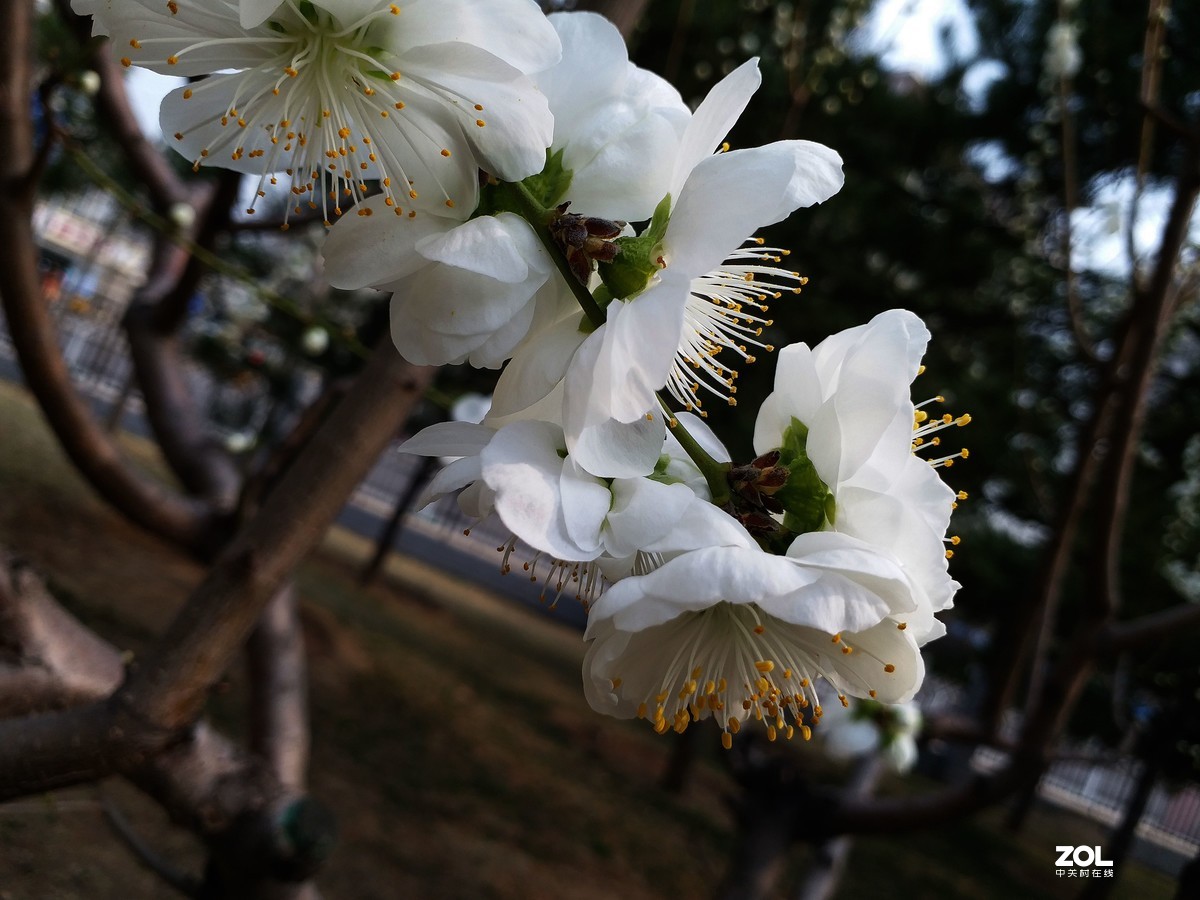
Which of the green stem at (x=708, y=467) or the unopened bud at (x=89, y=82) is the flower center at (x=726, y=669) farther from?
the unopened bud at (x=89, y=82)

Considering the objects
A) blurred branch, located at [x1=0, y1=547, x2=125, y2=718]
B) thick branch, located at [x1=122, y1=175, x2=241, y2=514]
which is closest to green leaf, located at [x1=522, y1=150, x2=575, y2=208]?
blurred branch, located at [x1=0, y1=547, x2=125, y2=718]

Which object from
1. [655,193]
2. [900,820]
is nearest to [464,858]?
[900,820]

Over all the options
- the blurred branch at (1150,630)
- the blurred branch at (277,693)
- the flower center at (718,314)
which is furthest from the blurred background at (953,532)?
the flower center at (718,314)

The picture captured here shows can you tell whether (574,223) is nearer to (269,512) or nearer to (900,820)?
(269,512)

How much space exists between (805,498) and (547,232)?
0.18 meters

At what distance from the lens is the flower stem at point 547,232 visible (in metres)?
0.45

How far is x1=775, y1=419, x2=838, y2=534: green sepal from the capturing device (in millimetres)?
491

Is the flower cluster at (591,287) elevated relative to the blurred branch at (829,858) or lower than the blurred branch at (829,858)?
elevated

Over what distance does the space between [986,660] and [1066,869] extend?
2.63m

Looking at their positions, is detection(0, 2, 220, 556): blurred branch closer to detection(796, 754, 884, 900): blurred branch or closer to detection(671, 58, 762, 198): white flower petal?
detection(671, 58, 762, 198): white flower petal

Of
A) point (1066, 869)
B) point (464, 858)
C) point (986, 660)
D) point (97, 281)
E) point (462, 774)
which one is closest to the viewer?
point (1066, 869)

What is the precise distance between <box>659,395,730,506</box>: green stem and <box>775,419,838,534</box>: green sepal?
3 cm

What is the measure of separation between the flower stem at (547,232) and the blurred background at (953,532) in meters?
0.85

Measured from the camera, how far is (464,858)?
3.65 meters
